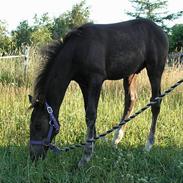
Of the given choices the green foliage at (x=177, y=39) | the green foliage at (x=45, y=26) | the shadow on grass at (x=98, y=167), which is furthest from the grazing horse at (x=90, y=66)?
the green foliage at (x=45, y=26)

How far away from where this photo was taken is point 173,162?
4.84 metres

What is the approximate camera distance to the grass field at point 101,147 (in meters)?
4.32

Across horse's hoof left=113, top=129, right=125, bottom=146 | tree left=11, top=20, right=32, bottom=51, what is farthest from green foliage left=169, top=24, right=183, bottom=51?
tree left=11, top=20, right=32, bottom=51

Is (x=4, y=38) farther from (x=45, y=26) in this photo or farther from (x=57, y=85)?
(x=57, y=85)

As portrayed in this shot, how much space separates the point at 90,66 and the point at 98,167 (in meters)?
1.37

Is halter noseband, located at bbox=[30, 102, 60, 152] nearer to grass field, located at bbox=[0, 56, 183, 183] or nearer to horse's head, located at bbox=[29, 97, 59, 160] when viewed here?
horse's head, located at bbox=[29, 97, 59, 160]

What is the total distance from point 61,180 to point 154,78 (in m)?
2.77

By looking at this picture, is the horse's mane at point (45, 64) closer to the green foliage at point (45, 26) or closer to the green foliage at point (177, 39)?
the green foliage at point (177, 39)

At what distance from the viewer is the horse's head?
4.77 meters

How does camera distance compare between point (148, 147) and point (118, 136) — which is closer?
point (148, 147)

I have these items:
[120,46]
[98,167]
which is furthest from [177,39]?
[98,167]

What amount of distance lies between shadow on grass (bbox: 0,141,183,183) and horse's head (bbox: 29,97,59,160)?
0.50 feet

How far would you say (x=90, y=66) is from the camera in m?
5.11

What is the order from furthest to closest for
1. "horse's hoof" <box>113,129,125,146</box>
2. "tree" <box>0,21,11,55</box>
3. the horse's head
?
1. "tree" <box>0,21,11,55</box>
2. "horse's hoof" <box>113,129,125,146</box>
3. the horse's head
